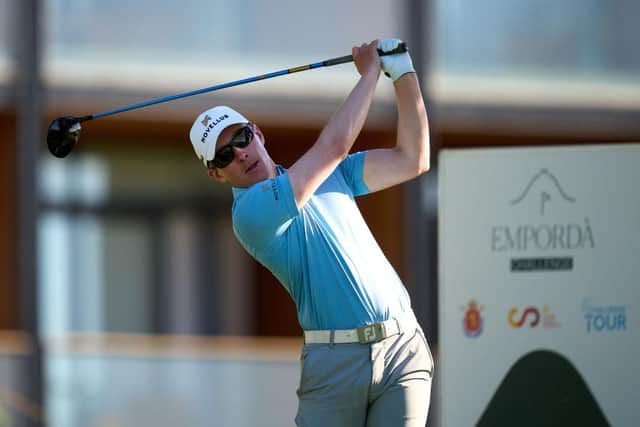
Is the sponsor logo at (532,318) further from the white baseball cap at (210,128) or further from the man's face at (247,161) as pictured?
the white baseball cap at (210,128)

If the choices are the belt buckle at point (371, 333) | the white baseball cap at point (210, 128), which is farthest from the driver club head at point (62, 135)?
the belt buckle at point (371, 333)

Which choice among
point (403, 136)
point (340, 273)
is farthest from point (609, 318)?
point (340, 273)

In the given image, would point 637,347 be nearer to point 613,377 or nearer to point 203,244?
point 613,377

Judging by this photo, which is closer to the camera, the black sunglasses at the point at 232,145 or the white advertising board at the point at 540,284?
the black sunglasses at the point at 232,145

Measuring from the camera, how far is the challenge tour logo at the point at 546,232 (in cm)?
531

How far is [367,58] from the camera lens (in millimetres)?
4492

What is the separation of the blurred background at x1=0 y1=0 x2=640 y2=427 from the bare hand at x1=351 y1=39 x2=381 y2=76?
5.65m

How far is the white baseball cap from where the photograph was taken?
452 cm

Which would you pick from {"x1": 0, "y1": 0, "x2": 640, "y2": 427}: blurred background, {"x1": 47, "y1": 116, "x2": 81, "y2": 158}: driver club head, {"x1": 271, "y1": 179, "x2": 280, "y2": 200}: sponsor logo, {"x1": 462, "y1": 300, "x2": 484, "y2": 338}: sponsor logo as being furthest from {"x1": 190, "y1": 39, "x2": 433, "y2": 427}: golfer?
{"x1": 0, "y1": 0, "x2": 640, "y2": 427}: blurred background

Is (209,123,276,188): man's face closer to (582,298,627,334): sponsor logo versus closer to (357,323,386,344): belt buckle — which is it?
(357,323,386,344): belt buckle

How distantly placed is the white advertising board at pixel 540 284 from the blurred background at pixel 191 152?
4.51m

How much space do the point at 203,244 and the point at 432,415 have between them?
335cm

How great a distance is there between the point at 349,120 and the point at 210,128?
53 centimetres

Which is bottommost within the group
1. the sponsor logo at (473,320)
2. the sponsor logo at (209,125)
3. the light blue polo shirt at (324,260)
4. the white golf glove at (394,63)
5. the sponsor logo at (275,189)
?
the sponsor logo at (473,320)
